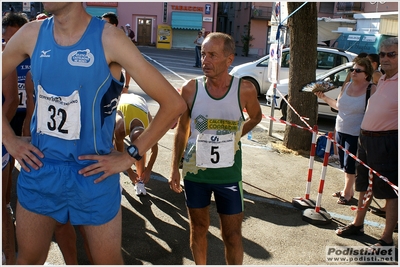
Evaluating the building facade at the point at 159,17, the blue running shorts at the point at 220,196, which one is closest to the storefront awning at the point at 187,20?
the building facade at the point at 159,17

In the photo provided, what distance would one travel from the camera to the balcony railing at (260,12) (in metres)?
43.1

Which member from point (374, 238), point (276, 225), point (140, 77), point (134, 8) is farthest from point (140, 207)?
point (134, 8)

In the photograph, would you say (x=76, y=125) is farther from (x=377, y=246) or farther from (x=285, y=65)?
(x=285, y=65)

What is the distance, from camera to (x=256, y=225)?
4750 millimetres

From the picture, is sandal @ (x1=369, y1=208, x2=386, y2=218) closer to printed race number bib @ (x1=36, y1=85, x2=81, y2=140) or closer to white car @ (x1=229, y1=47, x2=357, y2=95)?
printed race number bib @ (x1=36, y1=85, x2=81, y2=140)

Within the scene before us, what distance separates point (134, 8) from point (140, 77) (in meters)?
40.4

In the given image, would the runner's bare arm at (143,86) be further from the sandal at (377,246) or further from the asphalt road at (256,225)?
the sandal at (377,246)

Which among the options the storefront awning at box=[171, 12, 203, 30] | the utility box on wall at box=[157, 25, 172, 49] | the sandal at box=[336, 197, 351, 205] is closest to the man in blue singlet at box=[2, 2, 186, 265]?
the sandal at box=[336, 197, 351, 205]

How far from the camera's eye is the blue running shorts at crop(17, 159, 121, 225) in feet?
7.25

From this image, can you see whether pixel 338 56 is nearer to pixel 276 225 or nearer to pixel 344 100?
pixel 344 100

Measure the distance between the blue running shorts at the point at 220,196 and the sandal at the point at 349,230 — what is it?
1811 mm

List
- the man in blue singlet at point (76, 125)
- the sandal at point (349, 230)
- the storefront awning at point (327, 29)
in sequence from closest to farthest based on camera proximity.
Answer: the man in blue singlet at point (76, 125)
the sandal at point (349, 230)
the storefront awning at point (327, 29)

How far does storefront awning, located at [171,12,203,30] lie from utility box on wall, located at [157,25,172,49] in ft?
2.90

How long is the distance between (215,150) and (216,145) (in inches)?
1.5
